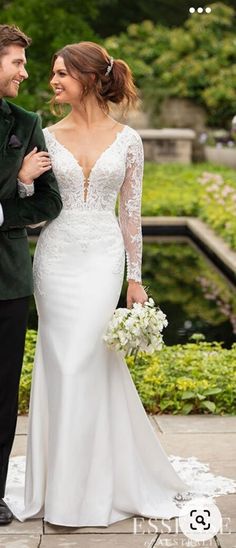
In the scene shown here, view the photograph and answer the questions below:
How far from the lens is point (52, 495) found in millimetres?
4047

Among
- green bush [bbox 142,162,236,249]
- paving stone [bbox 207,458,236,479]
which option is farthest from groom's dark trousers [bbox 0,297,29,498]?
green bush [bbox 142,162,236,249]

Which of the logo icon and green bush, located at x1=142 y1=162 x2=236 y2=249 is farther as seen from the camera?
green bush, located at x1=142 y1=162 x2=236 y2=249

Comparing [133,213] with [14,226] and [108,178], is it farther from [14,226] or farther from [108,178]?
[14,226]

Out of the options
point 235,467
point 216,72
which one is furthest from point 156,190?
point 235,467

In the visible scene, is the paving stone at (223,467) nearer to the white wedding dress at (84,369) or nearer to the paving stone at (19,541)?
the white wedding dress at (84,369)

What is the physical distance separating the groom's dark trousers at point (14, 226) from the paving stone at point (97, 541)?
1.23 feet

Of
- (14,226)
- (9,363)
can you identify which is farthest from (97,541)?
(14,226)

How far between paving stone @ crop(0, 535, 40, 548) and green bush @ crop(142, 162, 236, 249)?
8.90 m

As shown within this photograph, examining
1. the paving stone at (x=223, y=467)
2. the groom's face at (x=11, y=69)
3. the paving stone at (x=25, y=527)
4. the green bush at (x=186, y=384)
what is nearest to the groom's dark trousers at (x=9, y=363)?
the paving stone at (x=25, y=527)

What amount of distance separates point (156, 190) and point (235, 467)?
42.8 feet

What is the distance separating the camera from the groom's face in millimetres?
3859

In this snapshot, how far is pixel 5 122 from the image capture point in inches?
156

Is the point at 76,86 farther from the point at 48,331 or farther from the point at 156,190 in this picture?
the point at 156,190

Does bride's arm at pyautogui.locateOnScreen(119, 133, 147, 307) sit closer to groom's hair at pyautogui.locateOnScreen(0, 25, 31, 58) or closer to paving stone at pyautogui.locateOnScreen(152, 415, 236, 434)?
groom's hair at pyautogui.locateOnScreen(0, 25, 31, 58)
